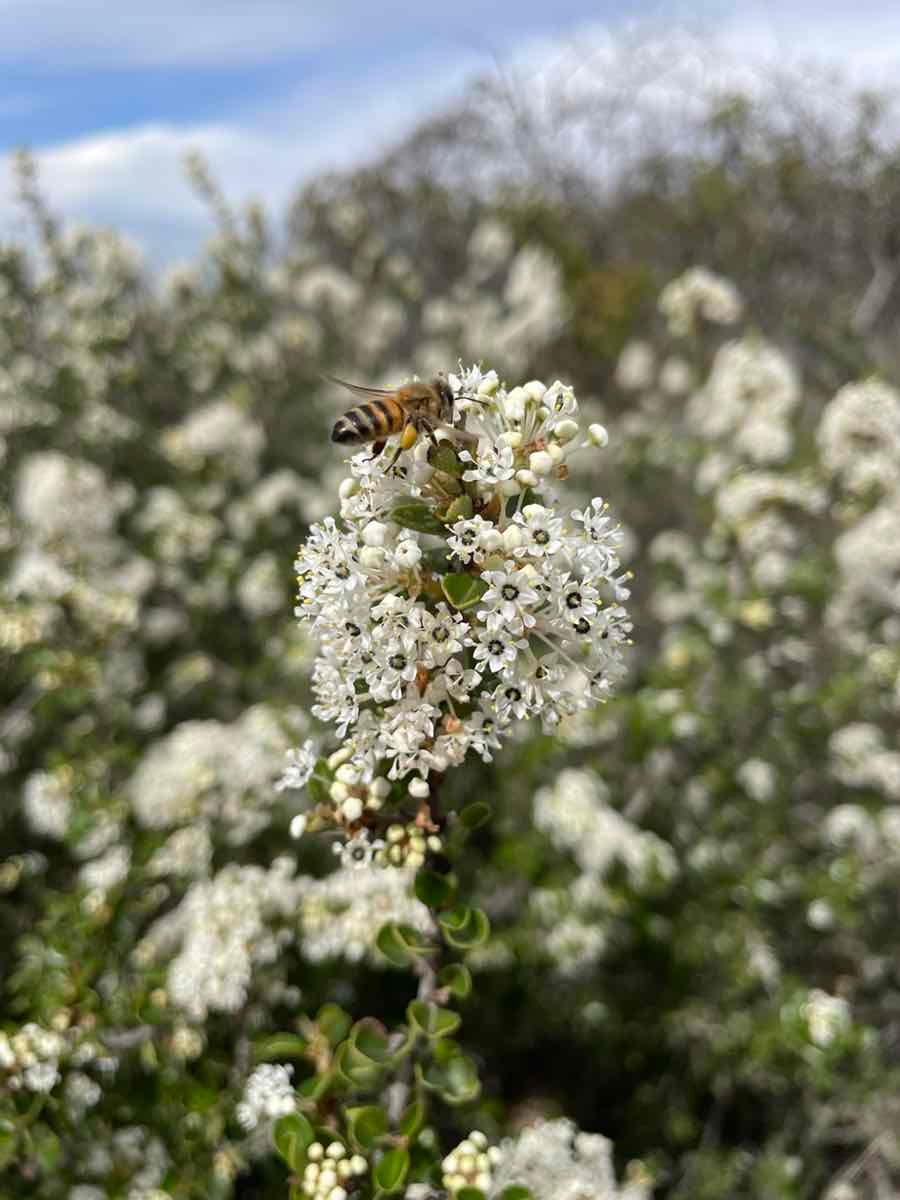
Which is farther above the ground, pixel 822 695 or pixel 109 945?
pixel 109 945

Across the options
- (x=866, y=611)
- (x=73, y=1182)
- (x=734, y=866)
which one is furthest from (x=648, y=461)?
(x=73, y=1182)

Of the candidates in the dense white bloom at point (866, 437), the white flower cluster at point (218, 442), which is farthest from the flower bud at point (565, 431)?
the white flower cluster at point (218, 442)

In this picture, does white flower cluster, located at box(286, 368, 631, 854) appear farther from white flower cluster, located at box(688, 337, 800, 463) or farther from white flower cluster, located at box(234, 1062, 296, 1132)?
white flower cluster, located at box(688, 337, 800, 463)

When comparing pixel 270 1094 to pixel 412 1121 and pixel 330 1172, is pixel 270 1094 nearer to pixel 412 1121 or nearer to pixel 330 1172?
pixel 330 1172

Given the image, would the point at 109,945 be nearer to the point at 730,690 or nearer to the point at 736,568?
the point at 730,690

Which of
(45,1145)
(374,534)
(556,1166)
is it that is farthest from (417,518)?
(45,1145)

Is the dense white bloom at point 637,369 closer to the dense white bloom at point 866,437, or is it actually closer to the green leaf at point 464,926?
the dense white bloom at point 866,437

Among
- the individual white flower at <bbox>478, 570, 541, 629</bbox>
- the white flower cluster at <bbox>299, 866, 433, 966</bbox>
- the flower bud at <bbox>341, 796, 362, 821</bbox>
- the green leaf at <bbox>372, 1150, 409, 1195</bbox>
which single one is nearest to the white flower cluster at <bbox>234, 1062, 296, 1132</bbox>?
the green leaf at <bbox>372, 1150, 409, 1195</bbox>
